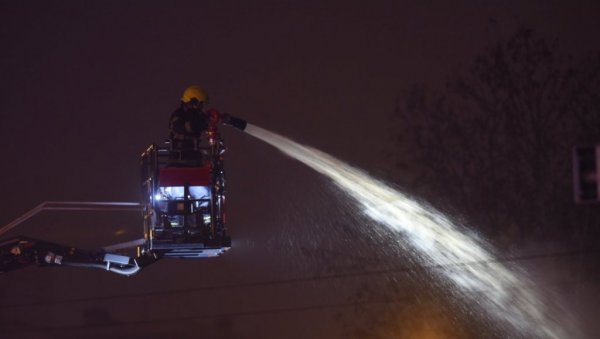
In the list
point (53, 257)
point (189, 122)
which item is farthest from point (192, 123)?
point (53, 257)

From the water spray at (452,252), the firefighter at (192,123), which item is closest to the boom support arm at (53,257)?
the firefighter at (192,123)

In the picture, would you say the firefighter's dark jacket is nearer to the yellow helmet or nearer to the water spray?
the yellow helmet

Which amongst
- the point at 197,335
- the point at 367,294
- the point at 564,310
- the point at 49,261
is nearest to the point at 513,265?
the point at 564,310

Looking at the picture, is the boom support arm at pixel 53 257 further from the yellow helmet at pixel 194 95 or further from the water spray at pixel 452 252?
the water spray at pixel 452 252

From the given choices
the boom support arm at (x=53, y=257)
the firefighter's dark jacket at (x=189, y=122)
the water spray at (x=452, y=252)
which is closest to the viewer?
the firefighter's dark jacket at (x=189, y=122)

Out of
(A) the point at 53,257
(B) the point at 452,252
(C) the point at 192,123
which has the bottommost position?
(B) the point at 452,252

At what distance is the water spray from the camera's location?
24.2 meters

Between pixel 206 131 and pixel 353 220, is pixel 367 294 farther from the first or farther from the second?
pixel 206 131

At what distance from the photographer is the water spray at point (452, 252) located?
79.6 ft

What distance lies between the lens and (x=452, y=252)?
25.3 meters

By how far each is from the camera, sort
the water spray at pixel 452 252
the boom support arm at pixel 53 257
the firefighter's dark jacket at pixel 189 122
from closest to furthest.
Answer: the firefighter's dark jacket at pixel 189 122 → the boom support arm at pixel 53 257 → the water spray at pixel 452 252

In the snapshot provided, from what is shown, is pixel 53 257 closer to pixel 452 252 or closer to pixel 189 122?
pixel 189 122

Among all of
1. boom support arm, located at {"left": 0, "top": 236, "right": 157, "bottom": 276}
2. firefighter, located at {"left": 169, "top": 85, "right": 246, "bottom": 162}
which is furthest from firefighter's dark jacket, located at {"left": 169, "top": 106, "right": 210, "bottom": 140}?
boom support arm, located at {"left": 0, "top": 236, "right": 157, "bottom": 276}

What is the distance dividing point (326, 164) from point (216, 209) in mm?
10539
